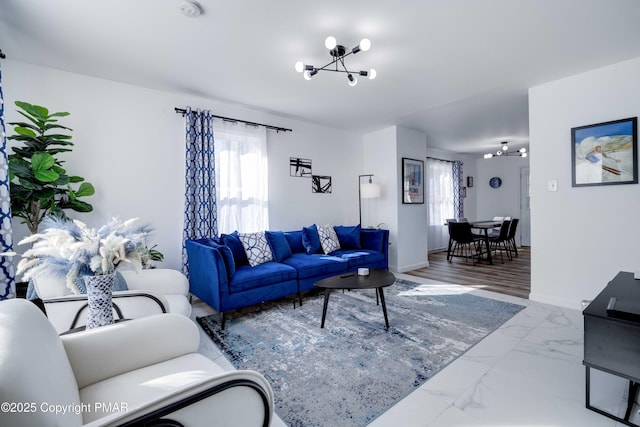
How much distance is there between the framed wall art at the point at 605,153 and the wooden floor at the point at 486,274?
5.13 feet

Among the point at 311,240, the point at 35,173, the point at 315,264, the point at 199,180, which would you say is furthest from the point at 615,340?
the point at 35,173

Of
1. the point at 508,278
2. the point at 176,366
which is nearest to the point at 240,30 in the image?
the point at 176,366

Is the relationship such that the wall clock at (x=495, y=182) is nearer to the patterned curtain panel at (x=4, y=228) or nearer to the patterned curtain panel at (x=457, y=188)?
the patterned curtain panel at (x=457, y=188)

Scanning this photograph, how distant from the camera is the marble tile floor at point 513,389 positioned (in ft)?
5.04

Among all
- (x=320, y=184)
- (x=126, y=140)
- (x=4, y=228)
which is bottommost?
(x=4, y=228)

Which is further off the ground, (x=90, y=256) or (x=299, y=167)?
(x=299, y=167)

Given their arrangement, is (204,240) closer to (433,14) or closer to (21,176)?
(21,176)

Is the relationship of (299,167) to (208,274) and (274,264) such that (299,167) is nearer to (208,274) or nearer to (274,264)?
(274,264)

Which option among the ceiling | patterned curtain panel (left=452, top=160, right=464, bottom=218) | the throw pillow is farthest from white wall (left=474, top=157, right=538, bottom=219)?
the throw pillow

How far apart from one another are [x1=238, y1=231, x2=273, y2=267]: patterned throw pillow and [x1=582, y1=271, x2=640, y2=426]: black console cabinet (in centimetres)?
288

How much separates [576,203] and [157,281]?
4.33m

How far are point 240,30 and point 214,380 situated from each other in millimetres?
2411

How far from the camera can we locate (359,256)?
400 cm

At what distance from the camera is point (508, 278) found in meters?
4.48
